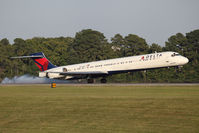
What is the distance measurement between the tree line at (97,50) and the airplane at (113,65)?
73.4 ft

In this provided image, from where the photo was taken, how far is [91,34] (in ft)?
360

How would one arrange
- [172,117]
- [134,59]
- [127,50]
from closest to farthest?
[172,117]
[134,59]
[127,50]

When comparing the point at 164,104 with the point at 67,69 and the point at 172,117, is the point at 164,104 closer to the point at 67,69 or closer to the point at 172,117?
the point at 172,117

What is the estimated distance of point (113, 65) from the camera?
52.3m

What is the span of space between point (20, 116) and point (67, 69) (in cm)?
3749

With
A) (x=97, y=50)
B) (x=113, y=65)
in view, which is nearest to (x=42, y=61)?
(x=113, y=65)

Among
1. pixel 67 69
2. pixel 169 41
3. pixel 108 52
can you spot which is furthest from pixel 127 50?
pixel 67 69

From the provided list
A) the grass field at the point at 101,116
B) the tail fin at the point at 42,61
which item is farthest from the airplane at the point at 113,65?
the grass field at the point at 101,116

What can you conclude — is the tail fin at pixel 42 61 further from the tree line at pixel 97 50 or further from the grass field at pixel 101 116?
the grass field at pixel 101 116

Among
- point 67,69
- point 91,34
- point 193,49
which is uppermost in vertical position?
point 91,34

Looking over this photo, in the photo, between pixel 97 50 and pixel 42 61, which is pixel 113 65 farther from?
pixel 97 50

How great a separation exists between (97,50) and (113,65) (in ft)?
168

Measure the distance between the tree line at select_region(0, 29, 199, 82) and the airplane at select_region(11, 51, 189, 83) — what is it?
22.4m

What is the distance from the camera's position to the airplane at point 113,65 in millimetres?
48250
